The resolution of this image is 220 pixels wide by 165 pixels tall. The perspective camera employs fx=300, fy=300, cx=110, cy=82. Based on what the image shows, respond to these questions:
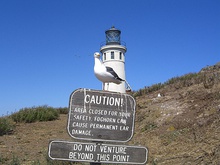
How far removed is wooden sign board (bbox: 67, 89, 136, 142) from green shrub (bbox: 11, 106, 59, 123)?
1063 cm

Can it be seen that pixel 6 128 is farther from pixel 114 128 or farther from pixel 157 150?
pixel 114 128

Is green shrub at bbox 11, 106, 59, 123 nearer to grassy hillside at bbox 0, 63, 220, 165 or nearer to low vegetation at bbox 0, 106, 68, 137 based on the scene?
low vegetation at bbox 0, 106, 68, 137

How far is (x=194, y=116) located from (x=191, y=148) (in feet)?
8.88

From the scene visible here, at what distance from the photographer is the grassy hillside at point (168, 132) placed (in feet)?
22.5

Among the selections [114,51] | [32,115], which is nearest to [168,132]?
[32,115]

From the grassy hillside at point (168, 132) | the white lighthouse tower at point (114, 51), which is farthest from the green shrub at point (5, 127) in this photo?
the white lighthouse tower at point (114, 51)

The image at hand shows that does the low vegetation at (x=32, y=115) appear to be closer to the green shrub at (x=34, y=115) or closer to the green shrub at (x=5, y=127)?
the green shrub at (x=34, y=115)

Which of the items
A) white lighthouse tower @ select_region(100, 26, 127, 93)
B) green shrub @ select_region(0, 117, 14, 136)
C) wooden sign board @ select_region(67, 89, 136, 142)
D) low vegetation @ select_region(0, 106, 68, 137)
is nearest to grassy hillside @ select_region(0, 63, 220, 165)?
green shrub @ select_region(0, 117, 14, 136)

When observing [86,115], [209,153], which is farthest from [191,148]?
[86,115]

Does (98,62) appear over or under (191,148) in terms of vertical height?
over

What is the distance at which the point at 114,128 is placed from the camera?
11.4 feet

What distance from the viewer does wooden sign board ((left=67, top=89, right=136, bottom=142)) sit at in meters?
3.37

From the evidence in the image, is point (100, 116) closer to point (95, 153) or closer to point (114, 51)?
point (95, 153)

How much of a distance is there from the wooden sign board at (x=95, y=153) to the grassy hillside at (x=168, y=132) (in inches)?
97.6
